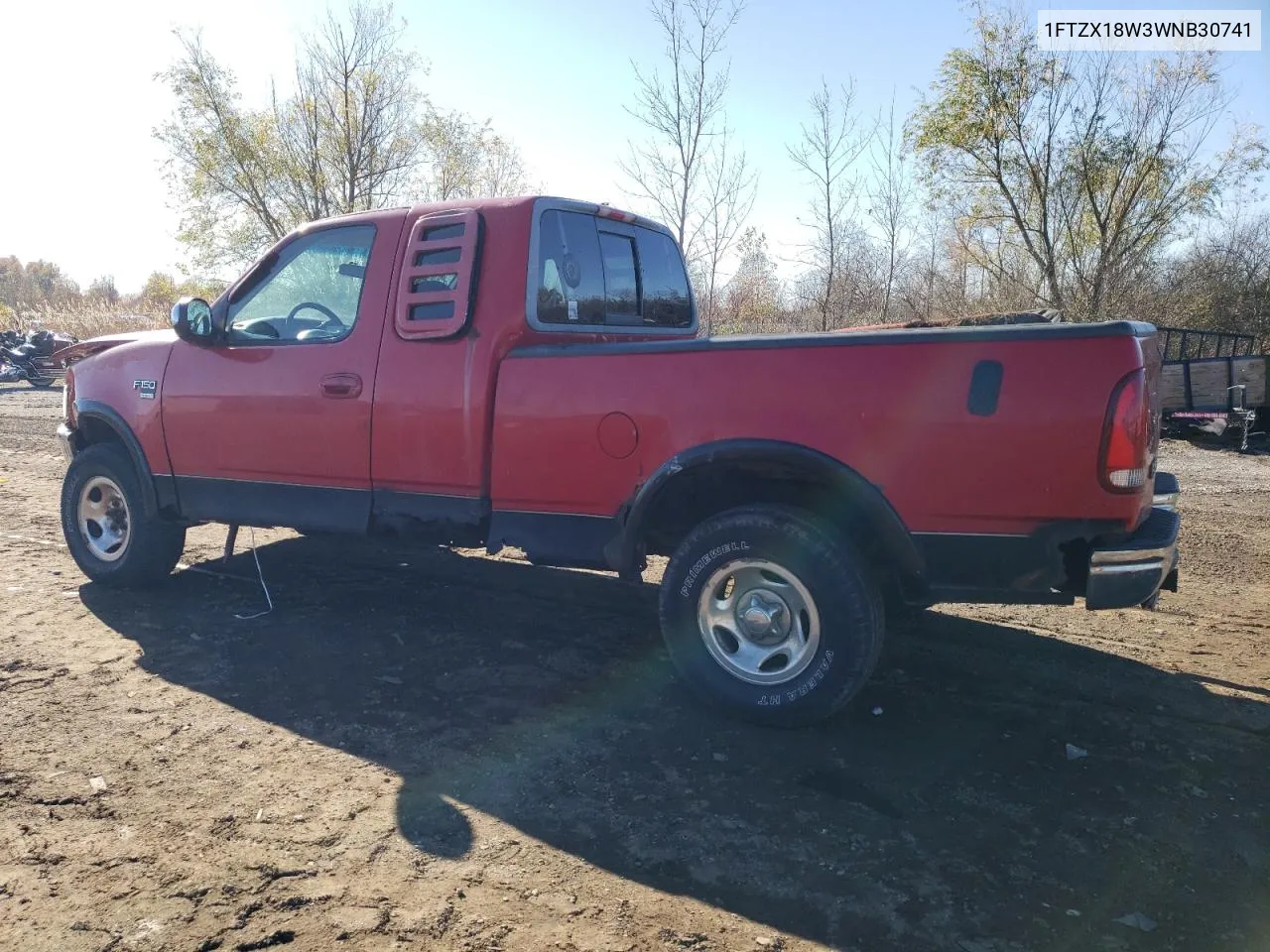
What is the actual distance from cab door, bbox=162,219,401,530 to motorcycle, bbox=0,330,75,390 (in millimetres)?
20171

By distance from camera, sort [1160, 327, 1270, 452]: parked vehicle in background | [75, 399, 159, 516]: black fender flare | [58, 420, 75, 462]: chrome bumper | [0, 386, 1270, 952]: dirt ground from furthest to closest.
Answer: [1160, 327, 1270, 452]: parked vehicle in background < [58, 420, 75, 462]: chrome bumper < [75, 399, 159, 516]: black fender flare < [0, 386, 1270, 952]: dirt ground

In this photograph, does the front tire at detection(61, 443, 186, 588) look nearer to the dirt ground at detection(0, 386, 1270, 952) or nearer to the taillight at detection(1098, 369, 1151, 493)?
the dirt ground at detection(0, 386, 1270, 952)

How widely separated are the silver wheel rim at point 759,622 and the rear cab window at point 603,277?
1.53 m

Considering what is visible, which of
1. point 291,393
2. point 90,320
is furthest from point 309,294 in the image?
point 90,320

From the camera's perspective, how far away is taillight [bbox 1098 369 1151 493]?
296 centimetres

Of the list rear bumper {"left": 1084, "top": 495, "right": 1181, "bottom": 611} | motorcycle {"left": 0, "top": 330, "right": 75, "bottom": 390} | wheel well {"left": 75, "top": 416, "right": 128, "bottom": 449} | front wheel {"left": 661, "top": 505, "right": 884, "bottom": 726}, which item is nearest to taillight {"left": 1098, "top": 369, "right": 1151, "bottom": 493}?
rear bumper {"left": 1084, "top": 495, "right": 1181, "bottom": 611}

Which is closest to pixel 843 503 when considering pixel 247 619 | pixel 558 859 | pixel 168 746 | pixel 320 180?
pixel 558 859

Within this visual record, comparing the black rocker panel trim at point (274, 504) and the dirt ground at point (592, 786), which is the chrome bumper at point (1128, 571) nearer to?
the dirt ground at point (592, 786)

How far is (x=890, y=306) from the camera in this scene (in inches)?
768

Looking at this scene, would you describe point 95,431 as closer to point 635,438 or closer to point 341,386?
point 341,386

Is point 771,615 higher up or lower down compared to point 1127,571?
lower down

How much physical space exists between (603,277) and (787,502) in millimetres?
1752

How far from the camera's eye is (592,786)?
Answer: 10.2 ft

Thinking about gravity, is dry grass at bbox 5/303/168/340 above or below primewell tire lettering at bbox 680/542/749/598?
above
